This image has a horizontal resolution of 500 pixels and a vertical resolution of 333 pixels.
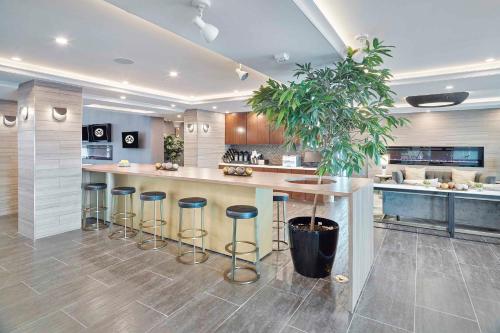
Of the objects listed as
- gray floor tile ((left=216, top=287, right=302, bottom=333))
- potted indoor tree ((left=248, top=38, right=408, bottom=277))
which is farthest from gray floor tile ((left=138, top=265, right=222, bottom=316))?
potted indoor tree ((left=248, top=38, right=408, bottom=277))

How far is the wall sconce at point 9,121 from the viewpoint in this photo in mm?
5359

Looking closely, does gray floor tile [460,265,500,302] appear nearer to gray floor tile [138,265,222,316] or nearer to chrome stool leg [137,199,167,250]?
gray floor tile [138,265,222,316]

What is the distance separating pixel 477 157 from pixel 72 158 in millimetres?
9143

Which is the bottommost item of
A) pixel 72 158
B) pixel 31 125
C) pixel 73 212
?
pixel 73 212

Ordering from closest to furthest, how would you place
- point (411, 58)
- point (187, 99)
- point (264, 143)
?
1. point (411, 58)
2. point (187, 99)
3. point (264, 143)

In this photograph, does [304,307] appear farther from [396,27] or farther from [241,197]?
[396,27]

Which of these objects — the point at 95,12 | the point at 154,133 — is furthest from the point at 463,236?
the point at 154,133

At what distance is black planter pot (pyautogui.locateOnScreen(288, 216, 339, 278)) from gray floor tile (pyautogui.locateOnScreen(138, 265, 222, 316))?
2.85 ft

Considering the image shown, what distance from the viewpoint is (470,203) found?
442 centimetres

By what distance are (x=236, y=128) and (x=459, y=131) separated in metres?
6.04

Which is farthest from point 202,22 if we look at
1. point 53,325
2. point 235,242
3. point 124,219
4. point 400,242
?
point 400,242

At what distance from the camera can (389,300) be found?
2.45 metres

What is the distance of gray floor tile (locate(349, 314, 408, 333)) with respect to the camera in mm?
2039

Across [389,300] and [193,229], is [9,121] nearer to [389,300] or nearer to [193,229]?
[193,229]
